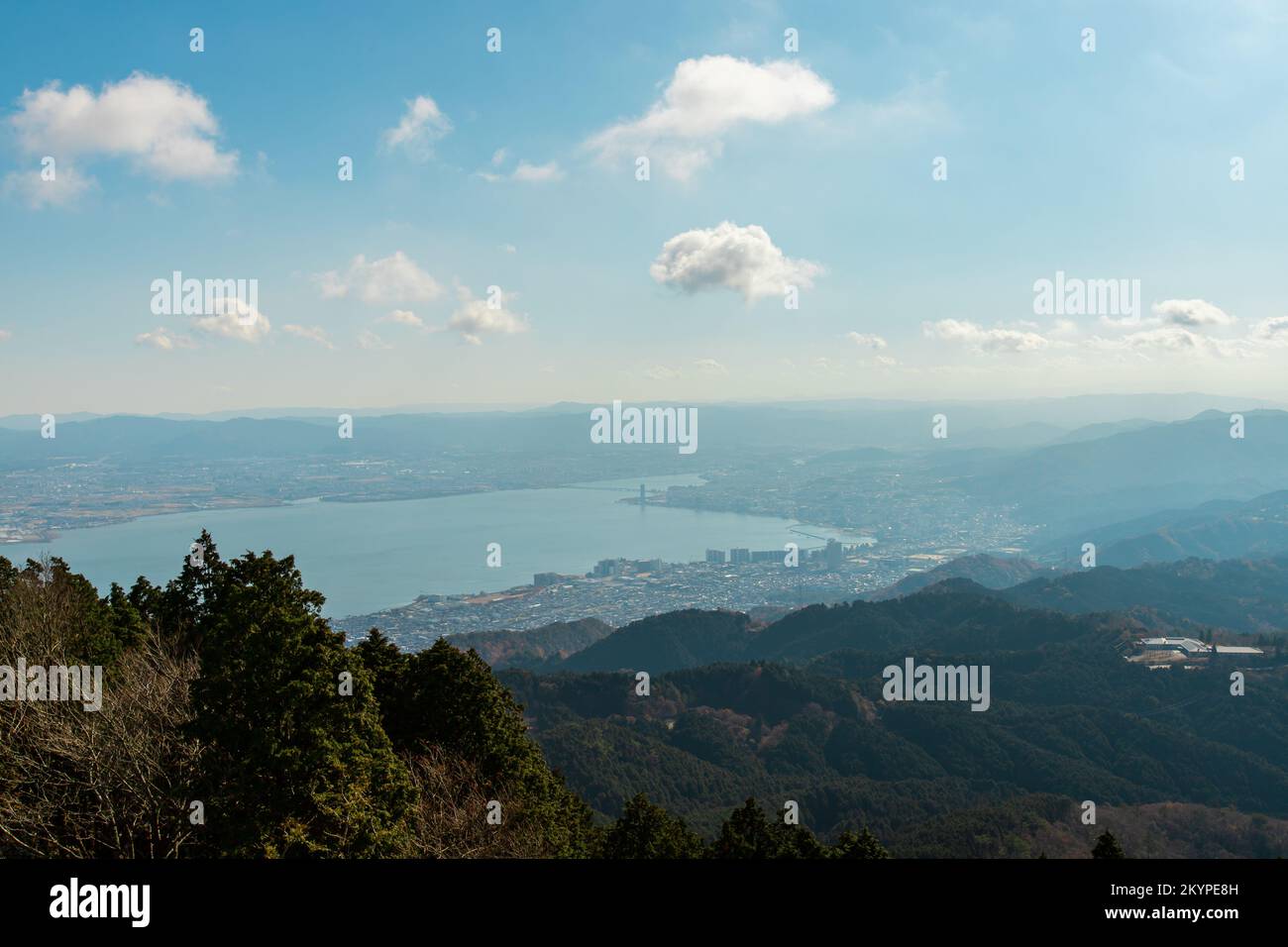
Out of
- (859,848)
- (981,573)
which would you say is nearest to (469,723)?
(859,848)

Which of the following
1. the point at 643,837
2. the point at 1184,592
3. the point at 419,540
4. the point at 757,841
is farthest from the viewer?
the point at 419,540

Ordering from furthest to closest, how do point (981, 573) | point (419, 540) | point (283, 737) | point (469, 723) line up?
point (419, 540), point (981, 573), point (469, 723), point (283, 737)

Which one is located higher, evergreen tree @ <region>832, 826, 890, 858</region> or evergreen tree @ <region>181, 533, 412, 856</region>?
evergreen tree @ <region>181, 533, 412, 856</region>

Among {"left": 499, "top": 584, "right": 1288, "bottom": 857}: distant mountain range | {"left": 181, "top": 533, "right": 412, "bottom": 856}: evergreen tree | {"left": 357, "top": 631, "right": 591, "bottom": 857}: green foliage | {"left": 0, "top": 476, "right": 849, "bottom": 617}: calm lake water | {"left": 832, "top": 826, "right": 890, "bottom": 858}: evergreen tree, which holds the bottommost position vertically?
{"left": 499, "top": 584, "right": 1288, "bottom": 857}: distant mountain range

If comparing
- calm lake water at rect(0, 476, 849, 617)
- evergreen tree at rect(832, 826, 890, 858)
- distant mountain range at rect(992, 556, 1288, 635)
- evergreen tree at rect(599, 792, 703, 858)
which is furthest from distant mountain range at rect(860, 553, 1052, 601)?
evergreen tree at rect(599, 792, 703, 858)

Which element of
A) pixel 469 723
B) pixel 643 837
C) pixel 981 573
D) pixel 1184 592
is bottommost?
pixel 981 573

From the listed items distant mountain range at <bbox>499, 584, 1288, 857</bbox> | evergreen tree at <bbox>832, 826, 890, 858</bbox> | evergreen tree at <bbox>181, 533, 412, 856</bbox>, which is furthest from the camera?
distant mountain range at <bbox>499, 584, 1288, 857</bbox>

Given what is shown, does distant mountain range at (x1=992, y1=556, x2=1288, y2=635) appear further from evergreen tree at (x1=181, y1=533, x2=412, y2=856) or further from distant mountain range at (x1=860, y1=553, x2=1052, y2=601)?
evergreen tree at (x1=181, y1=533, x2=412, y2=856)

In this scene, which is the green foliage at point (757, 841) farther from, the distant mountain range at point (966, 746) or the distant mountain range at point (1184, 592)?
the distant mountain range at point (1184, 592)

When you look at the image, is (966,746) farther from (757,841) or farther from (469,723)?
(469,723)
